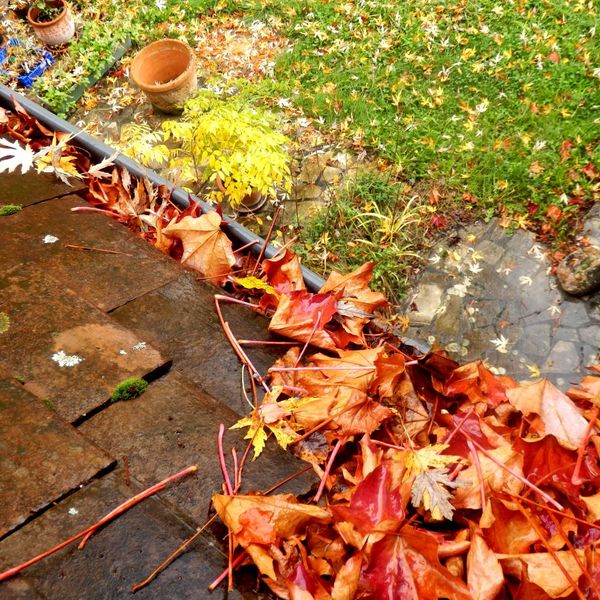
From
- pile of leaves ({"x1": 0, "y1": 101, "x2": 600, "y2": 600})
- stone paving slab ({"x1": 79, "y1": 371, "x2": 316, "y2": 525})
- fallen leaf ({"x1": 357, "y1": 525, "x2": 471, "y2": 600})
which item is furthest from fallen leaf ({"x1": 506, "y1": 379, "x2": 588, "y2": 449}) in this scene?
stone paving slab ({"x1": 79, "y1": 371, "x2": 316, "y2": 525})

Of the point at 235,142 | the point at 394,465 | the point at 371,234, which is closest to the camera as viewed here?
the point at 394,465

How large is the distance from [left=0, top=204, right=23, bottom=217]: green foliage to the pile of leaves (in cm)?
69

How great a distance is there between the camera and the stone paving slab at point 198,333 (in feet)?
5.31

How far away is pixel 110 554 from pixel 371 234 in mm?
3382

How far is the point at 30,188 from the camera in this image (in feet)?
6.91

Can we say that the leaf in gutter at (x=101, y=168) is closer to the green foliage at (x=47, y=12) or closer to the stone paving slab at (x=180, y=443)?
the stone paving slab at (x=180, y=443)

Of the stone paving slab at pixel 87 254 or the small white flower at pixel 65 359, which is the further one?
the stone paving slab at pixel 87 254

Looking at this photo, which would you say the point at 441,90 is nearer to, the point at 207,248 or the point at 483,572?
the point at 207,248

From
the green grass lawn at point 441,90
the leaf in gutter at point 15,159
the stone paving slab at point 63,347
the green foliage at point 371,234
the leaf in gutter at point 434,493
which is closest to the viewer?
the leaf in gutter at point 434,493

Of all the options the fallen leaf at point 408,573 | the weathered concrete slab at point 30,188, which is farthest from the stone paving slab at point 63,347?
the fallen leaf at point 408,573

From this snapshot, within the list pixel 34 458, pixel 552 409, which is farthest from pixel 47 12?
pixel 552 409

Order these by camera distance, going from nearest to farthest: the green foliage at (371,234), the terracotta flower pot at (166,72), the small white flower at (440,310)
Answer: the small white flower at (440,310) < the green foliage at (371,234) < the terracotta flower pot at (166,72)

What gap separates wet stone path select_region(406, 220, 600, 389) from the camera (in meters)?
3.62

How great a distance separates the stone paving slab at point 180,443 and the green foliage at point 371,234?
2.65 metres
